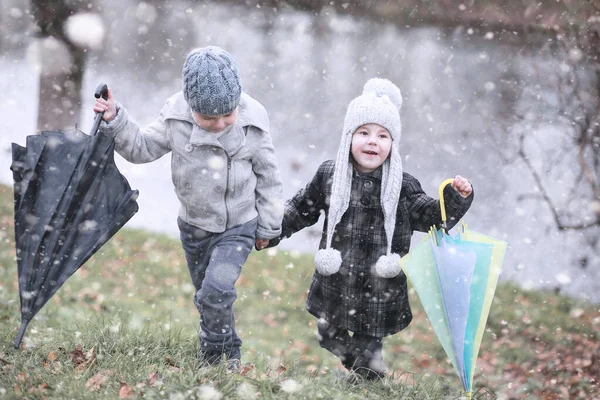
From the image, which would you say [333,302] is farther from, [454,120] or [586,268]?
[454,120]

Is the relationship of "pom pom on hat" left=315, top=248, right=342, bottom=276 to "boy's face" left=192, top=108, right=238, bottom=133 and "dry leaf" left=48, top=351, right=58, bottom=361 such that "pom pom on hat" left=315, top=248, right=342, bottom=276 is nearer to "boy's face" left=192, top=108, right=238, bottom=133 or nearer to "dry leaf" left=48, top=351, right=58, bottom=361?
"boy's face" left=192, top=108, right=238, bottom=133

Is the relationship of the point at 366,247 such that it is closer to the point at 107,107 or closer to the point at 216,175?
the point at 216,175

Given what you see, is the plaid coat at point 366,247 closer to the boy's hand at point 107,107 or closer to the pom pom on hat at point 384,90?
the pom pom on hat at point 384,90

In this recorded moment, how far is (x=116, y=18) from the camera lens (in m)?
12.6

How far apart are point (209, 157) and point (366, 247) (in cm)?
104

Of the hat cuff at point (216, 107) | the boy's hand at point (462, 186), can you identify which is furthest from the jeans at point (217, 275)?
the boy's hand at point (462, 186)

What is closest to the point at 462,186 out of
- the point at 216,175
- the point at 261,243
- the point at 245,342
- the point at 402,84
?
the point at 261,243

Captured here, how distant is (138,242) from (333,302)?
4534 millimetres

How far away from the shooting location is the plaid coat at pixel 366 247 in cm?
368

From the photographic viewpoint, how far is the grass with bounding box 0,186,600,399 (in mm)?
3312

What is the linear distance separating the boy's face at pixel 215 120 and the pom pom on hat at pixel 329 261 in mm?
914

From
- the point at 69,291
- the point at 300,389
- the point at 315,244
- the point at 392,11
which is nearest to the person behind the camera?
the point at 300,389

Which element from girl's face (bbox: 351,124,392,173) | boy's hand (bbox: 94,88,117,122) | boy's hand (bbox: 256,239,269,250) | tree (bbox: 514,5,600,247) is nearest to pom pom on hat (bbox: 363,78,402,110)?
girl's face (bbox: 351,124,392,173)

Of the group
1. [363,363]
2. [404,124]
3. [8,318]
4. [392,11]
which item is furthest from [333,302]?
[392,11]
